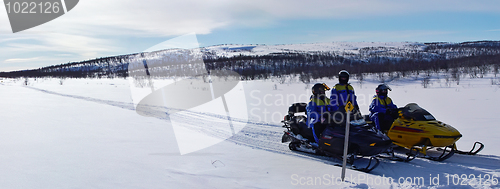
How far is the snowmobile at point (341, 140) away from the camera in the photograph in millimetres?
4625

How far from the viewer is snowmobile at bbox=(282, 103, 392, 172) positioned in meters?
4.62

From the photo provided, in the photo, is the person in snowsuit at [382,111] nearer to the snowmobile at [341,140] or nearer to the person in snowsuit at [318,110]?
the snowmobile at [341,140]

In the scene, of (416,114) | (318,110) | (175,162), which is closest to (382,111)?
(416,114)

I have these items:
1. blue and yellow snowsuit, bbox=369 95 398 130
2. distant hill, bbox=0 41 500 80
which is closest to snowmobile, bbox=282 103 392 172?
blue and yellow snowsuit, bbox=369 95 398 130

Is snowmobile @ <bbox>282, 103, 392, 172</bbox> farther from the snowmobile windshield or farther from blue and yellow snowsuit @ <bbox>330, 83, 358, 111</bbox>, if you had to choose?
the snowmobile windshield

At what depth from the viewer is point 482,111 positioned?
845cm

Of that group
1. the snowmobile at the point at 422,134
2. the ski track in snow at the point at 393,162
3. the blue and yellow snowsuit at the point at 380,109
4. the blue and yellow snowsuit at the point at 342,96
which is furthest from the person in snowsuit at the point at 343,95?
the ski track in snow at the point at 393,162

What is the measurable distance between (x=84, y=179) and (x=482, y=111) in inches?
408

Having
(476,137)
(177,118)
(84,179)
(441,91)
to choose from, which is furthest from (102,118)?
(441,91)

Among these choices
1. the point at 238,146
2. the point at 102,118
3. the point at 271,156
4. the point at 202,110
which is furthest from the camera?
the point at 202,110

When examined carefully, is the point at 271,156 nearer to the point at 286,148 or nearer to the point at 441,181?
the point at 286,148

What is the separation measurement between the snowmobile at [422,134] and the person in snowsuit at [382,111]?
190mm

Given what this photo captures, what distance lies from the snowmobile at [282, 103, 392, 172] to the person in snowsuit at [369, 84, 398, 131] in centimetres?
92

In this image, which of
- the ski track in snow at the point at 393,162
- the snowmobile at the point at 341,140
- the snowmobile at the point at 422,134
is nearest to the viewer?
the ski track in snow at the point at 393,162
